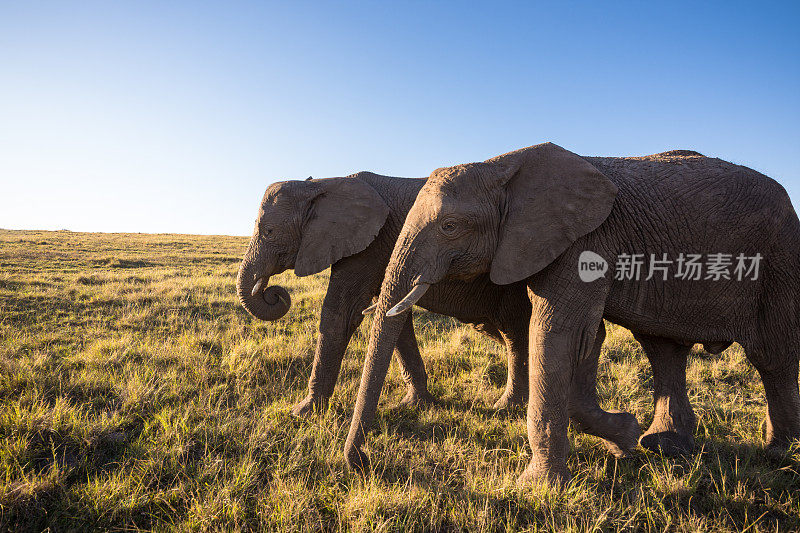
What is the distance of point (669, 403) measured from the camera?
4359 millimetres

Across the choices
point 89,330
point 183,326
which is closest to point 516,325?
point 183,326

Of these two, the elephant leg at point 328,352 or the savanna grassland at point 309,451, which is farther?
the elephant leg at point 328,352

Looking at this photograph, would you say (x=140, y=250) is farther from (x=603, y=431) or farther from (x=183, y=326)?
(x=603, y=431)

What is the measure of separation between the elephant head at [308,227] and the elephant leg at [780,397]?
12.9 ft

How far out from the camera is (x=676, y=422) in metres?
4.27

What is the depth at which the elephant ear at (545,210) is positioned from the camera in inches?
128

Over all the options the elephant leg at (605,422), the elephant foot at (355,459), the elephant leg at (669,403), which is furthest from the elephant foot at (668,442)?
the elephant foot at (355,459)

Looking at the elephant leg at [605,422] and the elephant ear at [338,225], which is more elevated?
the elephant ear at [338,225]

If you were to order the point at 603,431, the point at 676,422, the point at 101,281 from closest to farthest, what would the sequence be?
the point at 603,431, the point at 676,422, the point at 101,281

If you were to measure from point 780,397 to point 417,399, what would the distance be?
3.62 meters

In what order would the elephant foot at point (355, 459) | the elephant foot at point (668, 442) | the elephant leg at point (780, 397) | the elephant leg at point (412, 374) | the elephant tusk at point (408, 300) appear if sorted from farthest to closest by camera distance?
the elephant leg at point (412, 374) < the elephant foot at point (668, 442) < the elephant leg at point (780, 397) < the elephant foot at point (355, 459) < the elephant tusk at point (408, 300)

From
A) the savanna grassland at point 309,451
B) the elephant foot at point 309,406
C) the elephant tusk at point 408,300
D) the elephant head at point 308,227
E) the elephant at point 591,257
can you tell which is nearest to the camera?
the savanna grassland at point 309,451

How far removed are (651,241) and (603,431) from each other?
182cm

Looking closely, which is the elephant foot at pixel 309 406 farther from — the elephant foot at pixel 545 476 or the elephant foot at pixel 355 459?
the elephant foot at pixel 545 476
